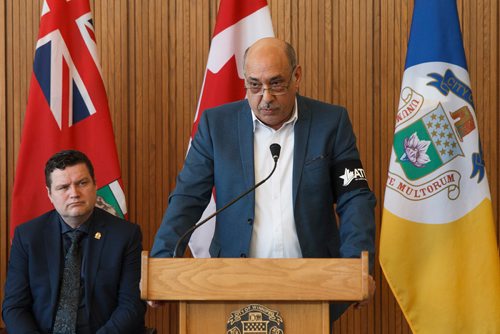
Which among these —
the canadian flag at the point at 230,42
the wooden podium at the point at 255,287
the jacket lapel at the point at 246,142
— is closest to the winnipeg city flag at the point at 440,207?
the canadian flag at the point at 230,42

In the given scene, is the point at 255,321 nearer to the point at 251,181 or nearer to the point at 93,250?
the point at 251,181

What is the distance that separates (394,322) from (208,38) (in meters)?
1.98

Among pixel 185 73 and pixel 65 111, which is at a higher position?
pixel 185 73

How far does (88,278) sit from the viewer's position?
3.07 metres

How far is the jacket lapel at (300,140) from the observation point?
252cm

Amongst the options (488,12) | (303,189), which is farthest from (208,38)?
(303,189)

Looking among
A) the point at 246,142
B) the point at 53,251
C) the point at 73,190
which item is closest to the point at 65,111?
the point at 73,190

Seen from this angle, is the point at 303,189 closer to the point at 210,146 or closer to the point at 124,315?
the point at 210,146

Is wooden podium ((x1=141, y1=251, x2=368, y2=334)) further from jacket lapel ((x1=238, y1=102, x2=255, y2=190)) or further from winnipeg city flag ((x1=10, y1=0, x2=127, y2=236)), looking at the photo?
winnipeg city flag ((x1=10, y1=0, x2=127, y2=236))

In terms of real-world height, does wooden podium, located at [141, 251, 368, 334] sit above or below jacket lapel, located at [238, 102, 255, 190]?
below

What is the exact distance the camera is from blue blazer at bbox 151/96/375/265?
2492 millimetres

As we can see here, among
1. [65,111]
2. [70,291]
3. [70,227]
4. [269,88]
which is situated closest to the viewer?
[269,88]

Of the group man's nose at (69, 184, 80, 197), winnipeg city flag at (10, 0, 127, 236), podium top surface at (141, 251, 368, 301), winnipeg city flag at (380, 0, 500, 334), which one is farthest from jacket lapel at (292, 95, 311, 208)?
winnipeg city flag at (10, 0, 127, 236)

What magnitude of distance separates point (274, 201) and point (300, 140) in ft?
0.77
